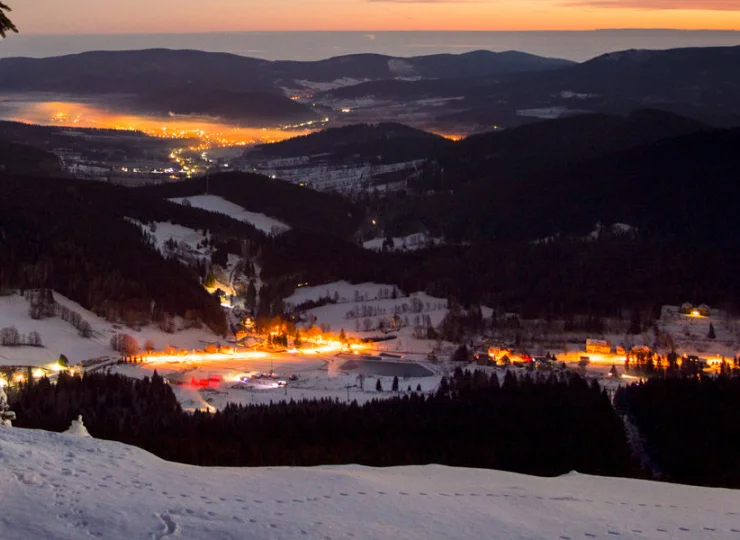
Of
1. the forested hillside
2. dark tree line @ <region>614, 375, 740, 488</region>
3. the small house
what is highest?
the forested hillside

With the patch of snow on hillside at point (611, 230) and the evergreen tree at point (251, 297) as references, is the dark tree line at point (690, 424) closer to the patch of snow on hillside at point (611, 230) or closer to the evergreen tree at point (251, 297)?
the evergreen tree at point (251, 297)

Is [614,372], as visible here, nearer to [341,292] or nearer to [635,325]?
[635,325]

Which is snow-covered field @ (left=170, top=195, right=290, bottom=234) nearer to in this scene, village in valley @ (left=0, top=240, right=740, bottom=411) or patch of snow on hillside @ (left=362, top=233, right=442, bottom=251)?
patch of snow on hillside @ (left=362, top=233, right=442, bottom=251)

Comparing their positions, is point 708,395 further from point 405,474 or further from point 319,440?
point 405,474

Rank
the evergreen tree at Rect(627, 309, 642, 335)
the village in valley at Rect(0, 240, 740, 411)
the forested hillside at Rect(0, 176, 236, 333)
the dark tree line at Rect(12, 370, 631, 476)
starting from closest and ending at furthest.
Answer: the dark tree line at Rect(12, 370, 631, 476) → the village in valley at Rect(0, 240, 740, 411) → the evergreen tree at Rect(627, 309, 642, 335) → the forested hillside at Rect(0, 176, 236, 333)

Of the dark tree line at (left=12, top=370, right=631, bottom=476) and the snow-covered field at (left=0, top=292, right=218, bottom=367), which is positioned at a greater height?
the snow-covered field at (left=0, top=292, right=218, bottom=367)

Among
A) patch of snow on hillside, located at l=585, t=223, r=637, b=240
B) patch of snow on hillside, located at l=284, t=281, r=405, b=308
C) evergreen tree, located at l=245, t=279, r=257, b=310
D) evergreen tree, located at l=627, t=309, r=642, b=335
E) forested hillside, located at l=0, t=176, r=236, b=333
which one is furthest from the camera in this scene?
patch of snow on hillside, located at l=585, t=223, r=637, b=240

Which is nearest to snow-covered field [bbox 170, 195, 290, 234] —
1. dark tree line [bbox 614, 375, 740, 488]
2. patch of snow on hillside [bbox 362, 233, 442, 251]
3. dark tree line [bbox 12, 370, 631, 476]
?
patch of snow on hillside [bbox 362, 233, 442, 251]

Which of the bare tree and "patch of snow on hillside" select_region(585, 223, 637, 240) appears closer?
the bare tree

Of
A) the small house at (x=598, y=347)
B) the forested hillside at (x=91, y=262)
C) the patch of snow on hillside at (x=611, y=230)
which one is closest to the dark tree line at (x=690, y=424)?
the small house at (x=598, y=347)
